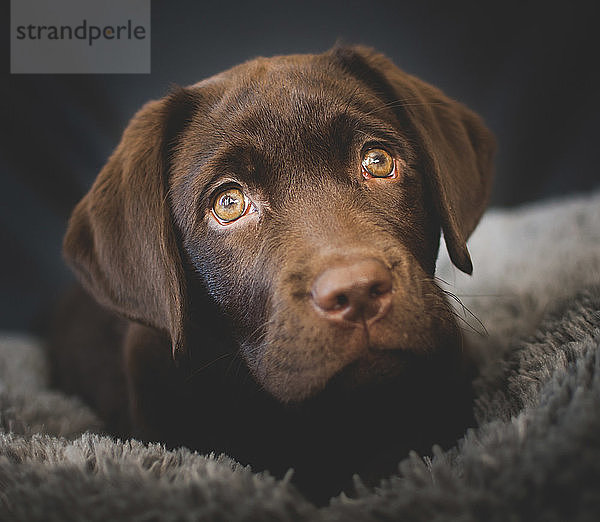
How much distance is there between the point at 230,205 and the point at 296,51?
5.81ft

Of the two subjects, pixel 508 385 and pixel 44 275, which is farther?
pixel 44 275

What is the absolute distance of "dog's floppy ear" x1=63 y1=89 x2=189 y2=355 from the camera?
144 centimetres

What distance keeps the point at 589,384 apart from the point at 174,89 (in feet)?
4.65

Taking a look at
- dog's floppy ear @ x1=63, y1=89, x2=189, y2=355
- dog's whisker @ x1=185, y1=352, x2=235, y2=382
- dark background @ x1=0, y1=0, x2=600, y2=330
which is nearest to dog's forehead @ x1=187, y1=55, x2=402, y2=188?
dog's floppy ear @ x1=63, y1=89, x2=189, y2=355

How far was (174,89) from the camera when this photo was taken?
5.44ft

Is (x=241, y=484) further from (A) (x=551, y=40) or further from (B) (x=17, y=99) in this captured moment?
(A) (x=551, y=40)

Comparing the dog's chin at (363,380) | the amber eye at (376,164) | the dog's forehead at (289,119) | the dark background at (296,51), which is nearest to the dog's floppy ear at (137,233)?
the dog's forehead at (289,119)

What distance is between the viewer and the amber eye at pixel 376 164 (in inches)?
58.7

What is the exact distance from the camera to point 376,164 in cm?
150

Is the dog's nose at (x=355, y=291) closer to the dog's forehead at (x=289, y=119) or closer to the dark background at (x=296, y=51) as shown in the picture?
the dog's forehead at (x=289, y=119)

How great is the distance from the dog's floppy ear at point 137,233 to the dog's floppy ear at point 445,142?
65 cm

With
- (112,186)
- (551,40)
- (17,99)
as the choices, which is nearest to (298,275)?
(112,186)

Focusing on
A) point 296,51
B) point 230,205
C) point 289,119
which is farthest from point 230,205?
point 296,51

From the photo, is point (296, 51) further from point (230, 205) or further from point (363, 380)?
point (363, 380)
